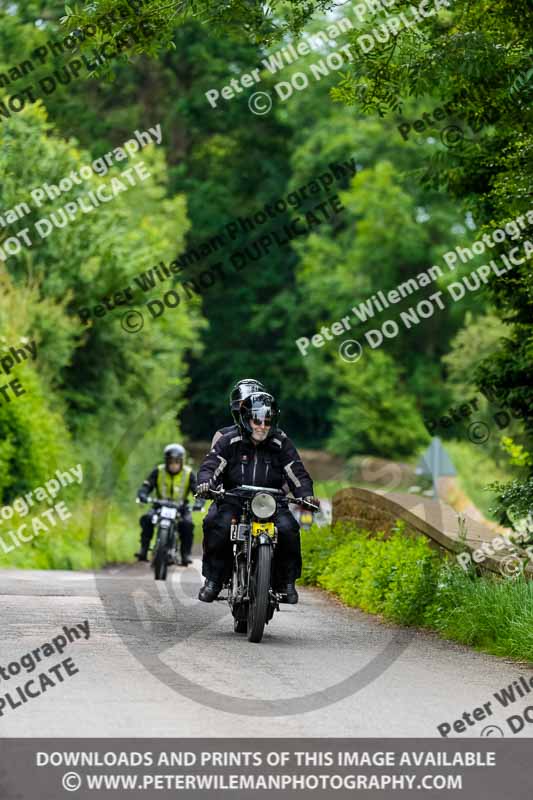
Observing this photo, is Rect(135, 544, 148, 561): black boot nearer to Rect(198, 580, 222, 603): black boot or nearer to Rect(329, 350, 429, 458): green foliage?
Rect(198, 580, 222, 603): black boot

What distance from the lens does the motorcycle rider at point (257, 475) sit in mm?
12633

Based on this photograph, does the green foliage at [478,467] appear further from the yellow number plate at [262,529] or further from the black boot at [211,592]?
the yellow number plate at [262,529]

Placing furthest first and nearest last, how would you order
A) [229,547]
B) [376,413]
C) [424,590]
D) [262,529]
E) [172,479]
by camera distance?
1. [376,413]
2. [172,479]
3. [424,590]
4. [229,547]
5. [262,529]

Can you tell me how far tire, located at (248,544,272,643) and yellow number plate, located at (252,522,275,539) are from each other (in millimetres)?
138

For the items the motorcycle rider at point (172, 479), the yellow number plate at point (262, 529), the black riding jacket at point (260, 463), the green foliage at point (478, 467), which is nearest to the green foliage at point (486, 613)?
the black riding jacket at point (260, 463)

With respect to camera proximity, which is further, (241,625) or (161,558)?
(161,558)

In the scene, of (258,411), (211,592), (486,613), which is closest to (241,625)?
(211,592)

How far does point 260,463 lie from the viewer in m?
12.8

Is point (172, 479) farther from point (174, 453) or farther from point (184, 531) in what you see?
point (184, 531)

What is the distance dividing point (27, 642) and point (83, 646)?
447 millimetres

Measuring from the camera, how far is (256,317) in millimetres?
68375

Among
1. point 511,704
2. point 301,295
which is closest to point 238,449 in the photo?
point 511,704

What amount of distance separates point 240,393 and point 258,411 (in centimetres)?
43

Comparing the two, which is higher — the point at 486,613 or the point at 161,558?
the point at 161,558
